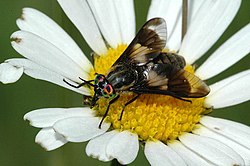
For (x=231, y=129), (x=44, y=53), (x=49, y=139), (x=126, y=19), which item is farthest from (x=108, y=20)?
(x=49, y=139)

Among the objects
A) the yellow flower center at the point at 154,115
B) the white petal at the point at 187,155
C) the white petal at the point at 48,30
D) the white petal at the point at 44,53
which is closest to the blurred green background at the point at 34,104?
the white petal at the point at 48,30

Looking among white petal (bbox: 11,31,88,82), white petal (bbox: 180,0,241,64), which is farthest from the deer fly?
white petal (bbox: 180,0,241,64)

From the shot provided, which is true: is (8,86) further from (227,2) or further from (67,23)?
(227,2)

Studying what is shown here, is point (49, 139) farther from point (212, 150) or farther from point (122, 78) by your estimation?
point (212, 150)

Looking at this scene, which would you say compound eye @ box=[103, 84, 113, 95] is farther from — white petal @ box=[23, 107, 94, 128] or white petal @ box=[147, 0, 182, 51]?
white petal @ box=[147, 0, 182, 51]

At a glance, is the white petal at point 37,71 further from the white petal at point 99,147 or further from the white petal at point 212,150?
the white petal at point 212,150
